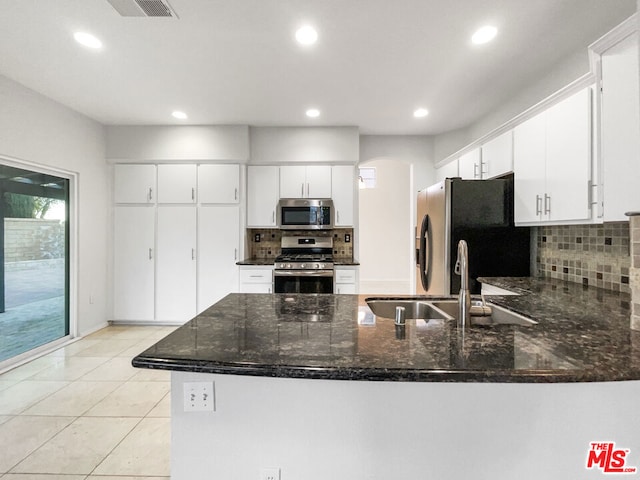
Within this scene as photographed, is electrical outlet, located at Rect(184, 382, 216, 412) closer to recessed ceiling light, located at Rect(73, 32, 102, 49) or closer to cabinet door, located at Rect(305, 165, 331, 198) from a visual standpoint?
recessed ceiling light, located at Rect(73, 32, 102, 49)

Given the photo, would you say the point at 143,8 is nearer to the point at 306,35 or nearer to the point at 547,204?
the point at 306,35

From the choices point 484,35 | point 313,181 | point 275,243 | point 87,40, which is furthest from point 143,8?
point 275,243

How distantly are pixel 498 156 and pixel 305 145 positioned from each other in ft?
7.32

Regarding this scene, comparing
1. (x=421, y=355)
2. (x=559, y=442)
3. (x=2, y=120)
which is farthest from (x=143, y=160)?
(x=559, y=442)

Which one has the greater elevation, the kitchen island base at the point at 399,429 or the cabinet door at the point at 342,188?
the cabinet door at the point at 342,188

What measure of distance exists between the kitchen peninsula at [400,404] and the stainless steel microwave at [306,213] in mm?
3128

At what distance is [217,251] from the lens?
4238 millimetres

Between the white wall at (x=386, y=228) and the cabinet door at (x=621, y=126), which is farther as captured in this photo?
the white wall at (x=386, y=228)

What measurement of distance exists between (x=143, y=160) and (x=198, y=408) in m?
3.97

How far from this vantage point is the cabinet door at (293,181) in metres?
4.30

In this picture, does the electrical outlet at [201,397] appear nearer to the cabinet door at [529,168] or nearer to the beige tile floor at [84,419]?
the beige tile floor at [84,419]

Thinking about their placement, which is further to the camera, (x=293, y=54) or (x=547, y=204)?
(x=293, y=54)

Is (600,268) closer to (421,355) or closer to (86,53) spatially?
(421,355)

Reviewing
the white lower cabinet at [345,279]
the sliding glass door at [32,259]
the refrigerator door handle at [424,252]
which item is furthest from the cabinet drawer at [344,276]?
the sliding glass door at [32,259]
